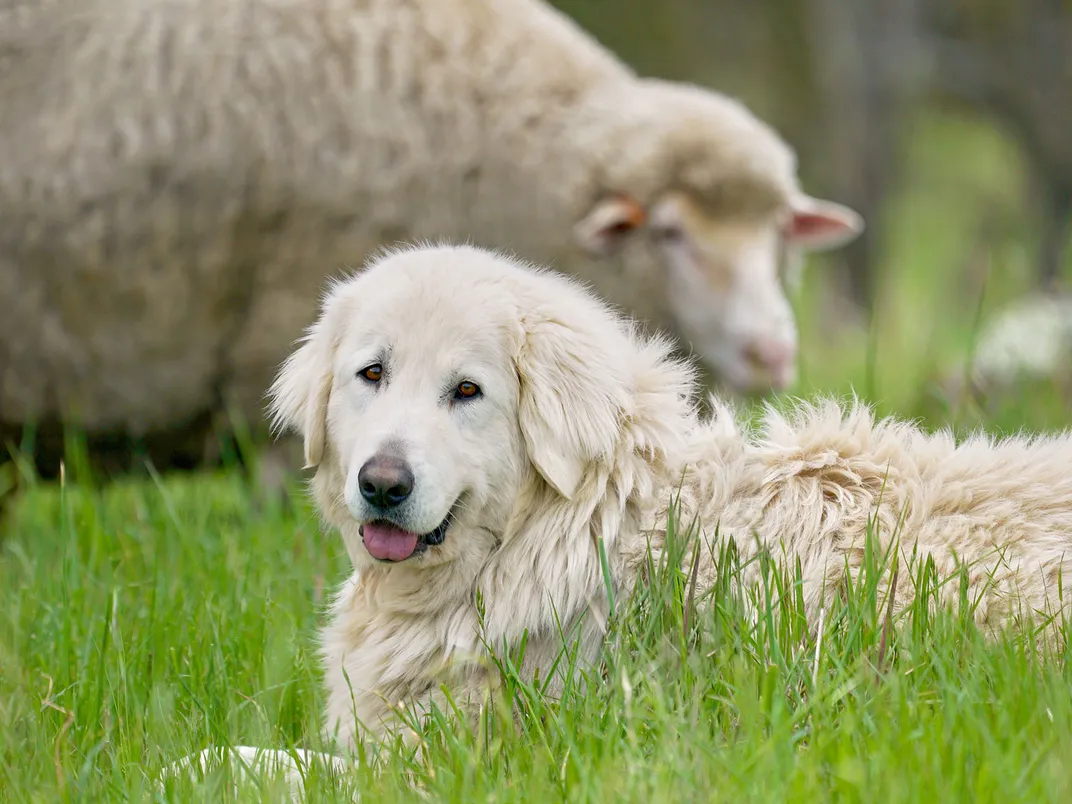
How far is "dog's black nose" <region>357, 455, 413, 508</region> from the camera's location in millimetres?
2578

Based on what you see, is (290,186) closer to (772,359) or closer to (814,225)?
(772,359)

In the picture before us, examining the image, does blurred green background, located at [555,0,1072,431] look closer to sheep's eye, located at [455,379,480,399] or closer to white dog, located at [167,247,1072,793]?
white dog, located at [167,247,1072,793]

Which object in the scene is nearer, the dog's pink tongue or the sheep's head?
the dog's pink tongue

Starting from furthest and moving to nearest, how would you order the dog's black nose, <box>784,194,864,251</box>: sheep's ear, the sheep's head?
<box>784,194,864,251</box>: sheep's ear → the sheep's head → the dog's black nose

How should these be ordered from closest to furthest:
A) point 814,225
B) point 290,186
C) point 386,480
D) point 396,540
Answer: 1. point 386,480
2. point 396,540
3. point 290,186
4. point 814,225

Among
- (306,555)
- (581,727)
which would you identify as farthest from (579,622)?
(306,555)

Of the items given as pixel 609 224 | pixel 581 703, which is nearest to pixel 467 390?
pixel 581 703

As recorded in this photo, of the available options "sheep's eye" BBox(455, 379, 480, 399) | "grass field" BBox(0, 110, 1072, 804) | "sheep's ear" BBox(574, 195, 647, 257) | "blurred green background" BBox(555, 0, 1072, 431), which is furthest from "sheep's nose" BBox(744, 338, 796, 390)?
"sheep's eye" BBox(455, 379, 480, 399)

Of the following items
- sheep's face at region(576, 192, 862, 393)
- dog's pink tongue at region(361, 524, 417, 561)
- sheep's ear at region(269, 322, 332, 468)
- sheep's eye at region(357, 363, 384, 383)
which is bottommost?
sheep's face at region(576, 192, 862, 393)

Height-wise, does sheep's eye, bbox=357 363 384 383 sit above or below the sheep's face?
above

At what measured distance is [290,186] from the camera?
16.9ft

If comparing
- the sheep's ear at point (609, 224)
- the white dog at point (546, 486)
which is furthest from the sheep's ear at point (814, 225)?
the white dog at point (546, 486)

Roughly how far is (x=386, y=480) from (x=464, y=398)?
0.93 ft

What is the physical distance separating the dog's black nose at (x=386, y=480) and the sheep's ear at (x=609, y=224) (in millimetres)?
2977
